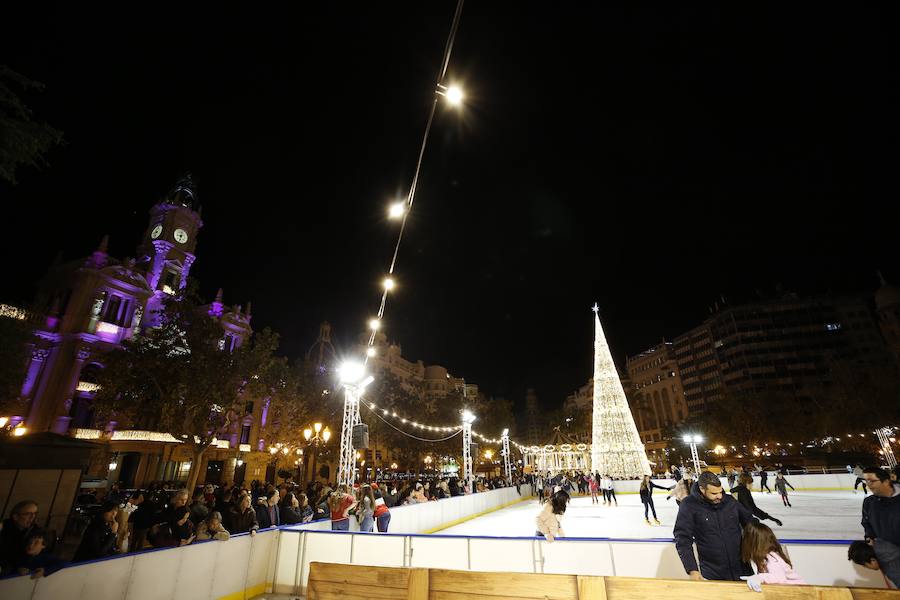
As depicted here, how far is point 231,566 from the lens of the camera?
631 cm

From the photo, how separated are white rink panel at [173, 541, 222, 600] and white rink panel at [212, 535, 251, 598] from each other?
85 mm

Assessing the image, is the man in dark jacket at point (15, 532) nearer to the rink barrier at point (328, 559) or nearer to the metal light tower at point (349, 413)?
the rink barrier at point (328, 559)

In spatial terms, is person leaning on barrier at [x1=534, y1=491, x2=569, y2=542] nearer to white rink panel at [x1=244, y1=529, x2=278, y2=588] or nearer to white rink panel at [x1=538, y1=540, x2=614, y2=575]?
white rink panel at [x1=538, y1=540, x2=614, y2=575]

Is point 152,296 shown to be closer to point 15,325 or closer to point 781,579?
point 15,325

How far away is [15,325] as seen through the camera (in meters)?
22.3

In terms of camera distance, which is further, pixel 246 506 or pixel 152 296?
pixel 152 296

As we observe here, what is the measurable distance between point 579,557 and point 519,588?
12.4 ft

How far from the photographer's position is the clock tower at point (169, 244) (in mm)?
33406

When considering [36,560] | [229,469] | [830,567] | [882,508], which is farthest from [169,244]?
[882,508]

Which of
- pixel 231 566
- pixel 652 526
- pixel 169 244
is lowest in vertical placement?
pixel 652 526

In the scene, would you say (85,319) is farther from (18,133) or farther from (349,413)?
(18,133)

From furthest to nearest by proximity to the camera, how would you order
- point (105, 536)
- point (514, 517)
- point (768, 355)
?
point (768, 355) → point (514, 517) → point (105, 536)

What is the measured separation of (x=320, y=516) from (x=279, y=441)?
69.0 feet

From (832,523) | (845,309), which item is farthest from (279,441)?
(845,309)
